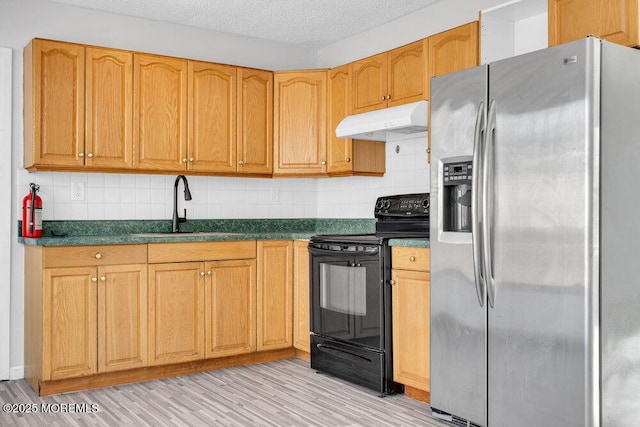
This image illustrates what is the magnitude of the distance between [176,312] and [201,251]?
42 cm

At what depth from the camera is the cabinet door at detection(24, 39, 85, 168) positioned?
3.72 meters

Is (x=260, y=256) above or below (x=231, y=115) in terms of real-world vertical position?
below

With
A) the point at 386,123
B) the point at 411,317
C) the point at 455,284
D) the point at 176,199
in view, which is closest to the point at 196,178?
the point at 176,199

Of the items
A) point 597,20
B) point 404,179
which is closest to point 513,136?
point 597,20

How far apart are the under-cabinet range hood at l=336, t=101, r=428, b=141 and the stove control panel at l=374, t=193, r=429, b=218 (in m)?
0.44

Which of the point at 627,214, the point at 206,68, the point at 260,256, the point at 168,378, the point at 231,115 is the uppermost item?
the point at 206,68

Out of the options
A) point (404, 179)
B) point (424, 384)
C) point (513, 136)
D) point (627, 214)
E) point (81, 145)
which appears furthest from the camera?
point (404, 179)

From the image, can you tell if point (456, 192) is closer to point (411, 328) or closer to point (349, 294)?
point (411, 328)

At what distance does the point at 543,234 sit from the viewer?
251 centimetres

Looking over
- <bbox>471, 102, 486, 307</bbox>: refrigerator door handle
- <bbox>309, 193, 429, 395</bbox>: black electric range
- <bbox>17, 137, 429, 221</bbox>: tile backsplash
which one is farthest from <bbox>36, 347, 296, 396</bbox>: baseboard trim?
<bbox>471, 102, 486, 307</bbox>: refrigerator door handle

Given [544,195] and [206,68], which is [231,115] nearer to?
[206,68]

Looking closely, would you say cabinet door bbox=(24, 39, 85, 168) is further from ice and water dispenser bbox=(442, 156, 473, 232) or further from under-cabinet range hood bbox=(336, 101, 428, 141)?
ice and water dispenser bbox=(442, 156, 473, 232)

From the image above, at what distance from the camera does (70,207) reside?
4.11 meters

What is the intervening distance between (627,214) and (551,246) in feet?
1.07
